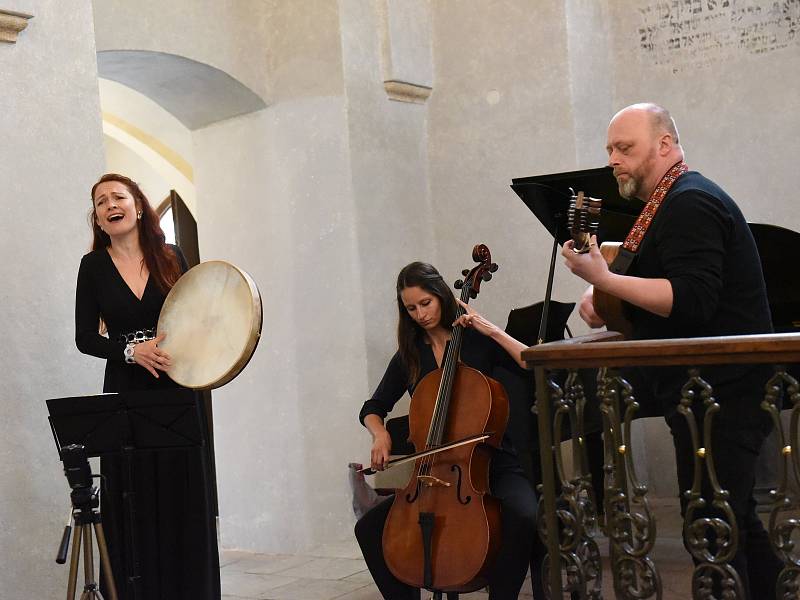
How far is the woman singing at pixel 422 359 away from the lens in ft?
12.3

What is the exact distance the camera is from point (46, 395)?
4.23m

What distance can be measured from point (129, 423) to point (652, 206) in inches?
71.6

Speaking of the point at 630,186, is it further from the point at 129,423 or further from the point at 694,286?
the point at 129,423

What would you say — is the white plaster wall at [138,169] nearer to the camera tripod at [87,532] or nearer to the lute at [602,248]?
the camera tripod at [87,532]

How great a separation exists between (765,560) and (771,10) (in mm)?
4248

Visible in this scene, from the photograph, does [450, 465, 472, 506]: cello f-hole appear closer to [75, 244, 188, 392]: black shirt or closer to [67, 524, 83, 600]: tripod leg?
[75, 244, 188, 392]: black shirt

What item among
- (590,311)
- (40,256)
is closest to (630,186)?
(590,311)

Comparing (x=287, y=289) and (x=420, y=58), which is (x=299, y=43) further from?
(x=287, y=289)

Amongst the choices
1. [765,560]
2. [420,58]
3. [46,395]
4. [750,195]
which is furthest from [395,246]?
[765,560]

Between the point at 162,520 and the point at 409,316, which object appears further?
the point at 409,316

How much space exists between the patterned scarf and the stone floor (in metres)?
1.99

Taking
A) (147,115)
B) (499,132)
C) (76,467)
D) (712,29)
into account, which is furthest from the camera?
(147,115)

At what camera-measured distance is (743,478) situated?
2.79 metres

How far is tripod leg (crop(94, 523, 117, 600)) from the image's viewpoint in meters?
3.32
